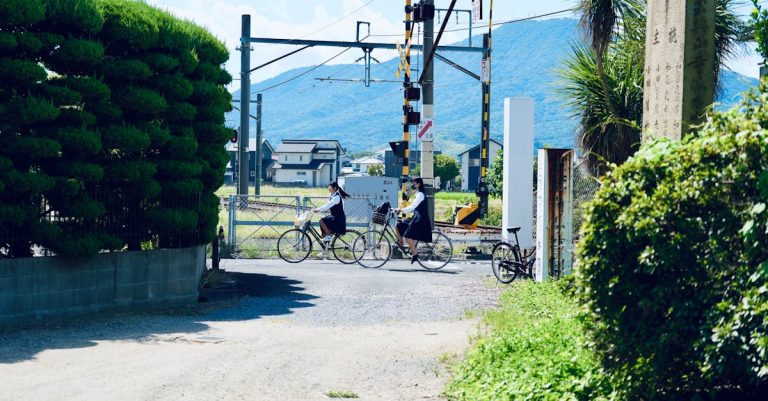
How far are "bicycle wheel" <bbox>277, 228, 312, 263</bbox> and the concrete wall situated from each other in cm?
603

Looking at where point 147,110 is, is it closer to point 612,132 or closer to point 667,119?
point 667,119

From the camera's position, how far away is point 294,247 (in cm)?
2225

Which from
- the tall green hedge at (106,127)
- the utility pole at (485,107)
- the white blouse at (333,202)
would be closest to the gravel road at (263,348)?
the tall green hedge at (106,127)

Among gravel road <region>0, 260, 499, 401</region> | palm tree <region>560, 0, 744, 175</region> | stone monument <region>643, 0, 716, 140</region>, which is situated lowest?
gravel road <region>0, 260, 499, 401</region>

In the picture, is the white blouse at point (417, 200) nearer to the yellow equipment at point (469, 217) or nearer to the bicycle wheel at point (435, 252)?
the bicycle wheel at point (435, 252)

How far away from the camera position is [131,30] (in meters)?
14.1

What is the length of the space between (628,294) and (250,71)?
28.7 meters

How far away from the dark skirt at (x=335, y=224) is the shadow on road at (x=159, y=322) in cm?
332

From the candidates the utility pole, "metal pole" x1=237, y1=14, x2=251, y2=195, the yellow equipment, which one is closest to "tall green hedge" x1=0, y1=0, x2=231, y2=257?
the yellow equipment

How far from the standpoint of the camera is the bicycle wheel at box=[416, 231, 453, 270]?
21.1 m

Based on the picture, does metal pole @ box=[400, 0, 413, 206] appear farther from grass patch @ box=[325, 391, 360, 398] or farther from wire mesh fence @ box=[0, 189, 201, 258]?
grass patch @ box=[325, 391, 360, 398]

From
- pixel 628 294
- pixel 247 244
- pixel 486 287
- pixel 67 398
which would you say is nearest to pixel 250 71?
pixel 247 244

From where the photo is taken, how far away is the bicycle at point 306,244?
21359mm

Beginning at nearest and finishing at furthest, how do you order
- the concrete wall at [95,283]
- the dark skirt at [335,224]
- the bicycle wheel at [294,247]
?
the concrete wall at [95,283]
the dark skirt at [335,224]
the bicycle wheel at [294,247]
